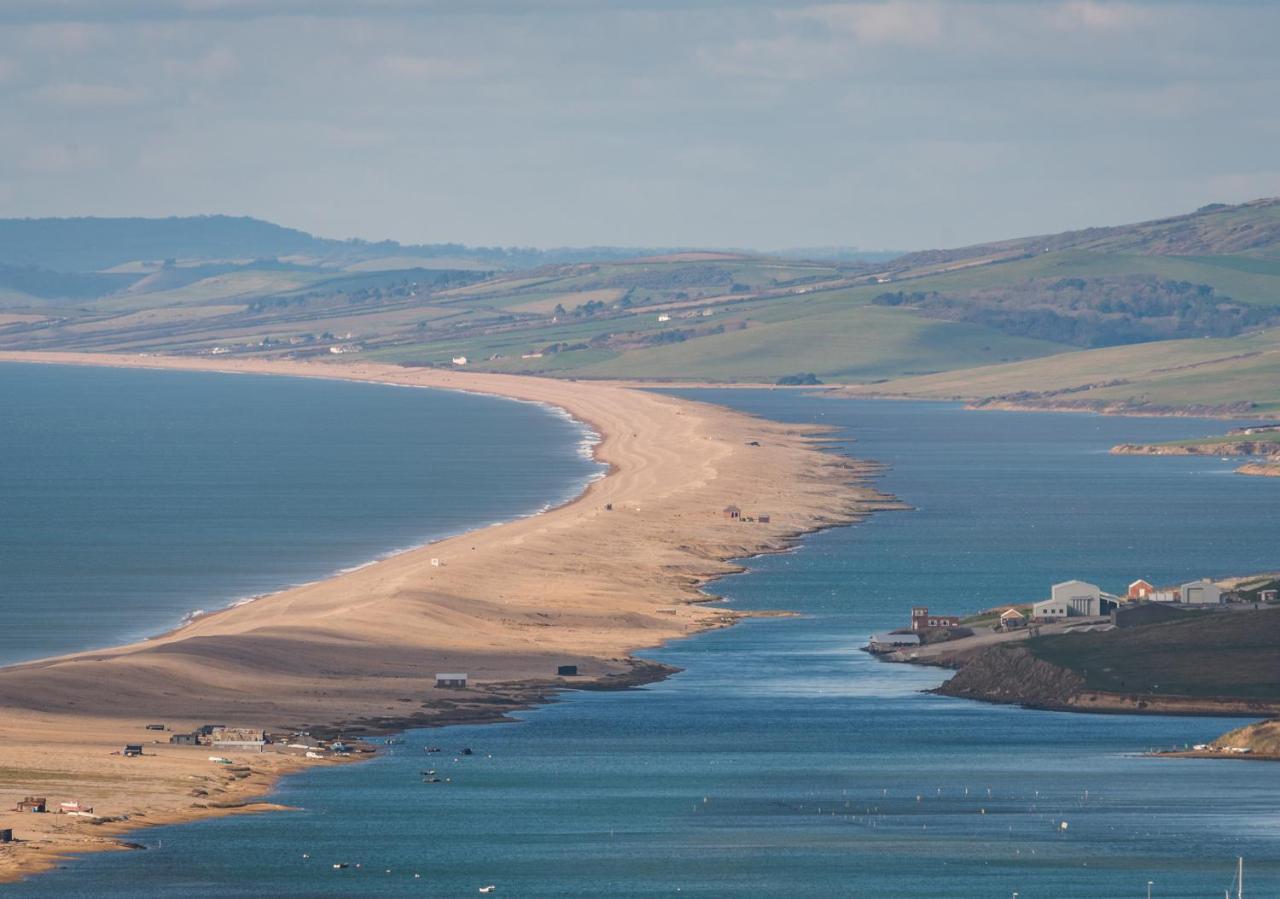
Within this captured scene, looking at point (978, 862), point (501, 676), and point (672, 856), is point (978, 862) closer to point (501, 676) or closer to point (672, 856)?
point (672, 856)

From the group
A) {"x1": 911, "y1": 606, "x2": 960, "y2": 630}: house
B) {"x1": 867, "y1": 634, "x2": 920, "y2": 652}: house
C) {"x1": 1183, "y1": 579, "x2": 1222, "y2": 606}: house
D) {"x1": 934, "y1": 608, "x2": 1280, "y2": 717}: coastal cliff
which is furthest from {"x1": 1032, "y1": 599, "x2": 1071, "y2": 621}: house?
{"x1": 934, "y1": 608, "x2": 1280, "y2": 717}: coastal cliff

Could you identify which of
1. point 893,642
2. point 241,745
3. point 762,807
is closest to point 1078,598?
point 893,642

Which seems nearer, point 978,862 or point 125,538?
point 978,862

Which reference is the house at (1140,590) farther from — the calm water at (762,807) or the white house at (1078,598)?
the calm water at (762,807)

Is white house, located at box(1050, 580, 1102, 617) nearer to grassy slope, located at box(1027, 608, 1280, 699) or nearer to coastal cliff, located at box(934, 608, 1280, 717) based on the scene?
coastal cliff, located at box(934, 608, 1280, 717)

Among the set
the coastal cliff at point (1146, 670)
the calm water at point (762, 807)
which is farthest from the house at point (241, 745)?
the coastal cliff at point (1146, 670)

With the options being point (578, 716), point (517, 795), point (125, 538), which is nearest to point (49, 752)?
point (517, 795)
